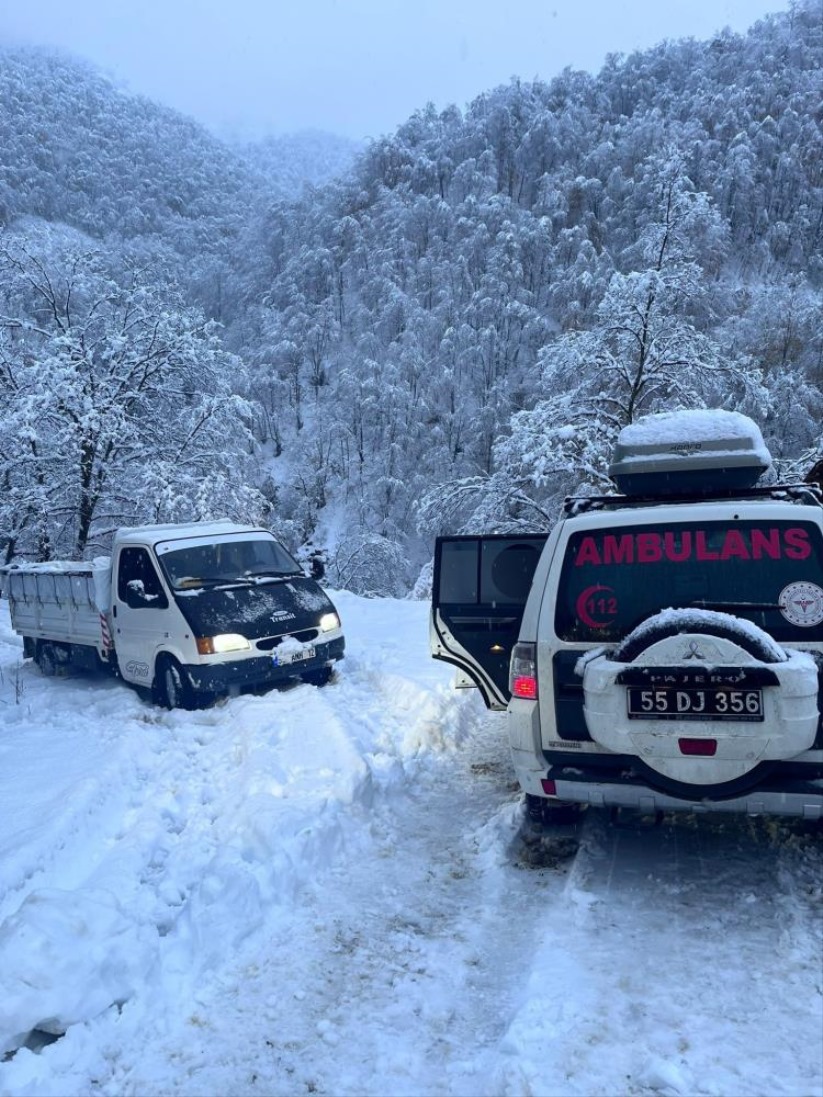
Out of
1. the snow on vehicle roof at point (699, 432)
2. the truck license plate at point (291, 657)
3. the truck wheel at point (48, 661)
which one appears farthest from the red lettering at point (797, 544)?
the truck wheel at point (48, 661)

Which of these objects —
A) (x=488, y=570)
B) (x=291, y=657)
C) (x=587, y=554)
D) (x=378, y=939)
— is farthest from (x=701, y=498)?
(x=291, y=657)

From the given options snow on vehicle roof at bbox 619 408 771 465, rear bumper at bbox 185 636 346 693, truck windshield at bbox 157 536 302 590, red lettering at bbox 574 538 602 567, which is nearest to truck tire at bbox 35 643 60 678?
truck windshield at bbox 157 536 302 590

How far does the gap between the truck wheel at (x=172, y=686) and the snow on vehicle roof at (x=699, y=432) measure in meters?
5.49

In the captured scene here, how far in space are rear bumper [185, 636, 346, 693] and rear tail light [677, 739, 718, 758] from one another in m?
5.50

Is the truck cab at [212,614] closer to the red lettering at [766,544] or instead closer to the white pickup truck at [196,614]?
the white pickup truck at [196,614]

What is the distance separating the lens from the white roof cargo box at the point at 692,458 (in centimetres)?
532

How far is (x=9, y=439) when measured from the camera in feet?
57.3

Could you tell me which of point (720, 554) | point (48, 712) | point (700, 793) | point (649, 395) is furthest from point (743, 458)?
point (649, 395)

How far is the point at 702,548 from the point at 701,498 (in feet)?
3.97

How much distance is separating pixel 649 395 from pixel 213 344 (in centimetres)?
1159

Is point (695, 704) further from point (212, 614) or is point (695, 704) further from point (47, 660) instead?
point (47, 660)

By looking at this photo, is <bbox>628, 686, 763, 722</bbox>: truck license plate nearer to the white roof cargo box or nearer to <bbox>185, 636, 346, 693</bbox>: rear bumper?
the white roof cargo box

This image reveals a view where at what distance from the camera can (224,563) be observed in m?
9.31

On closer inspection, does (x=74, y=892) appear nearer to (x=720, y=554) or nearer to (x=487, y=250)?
(x=720, y=554)
